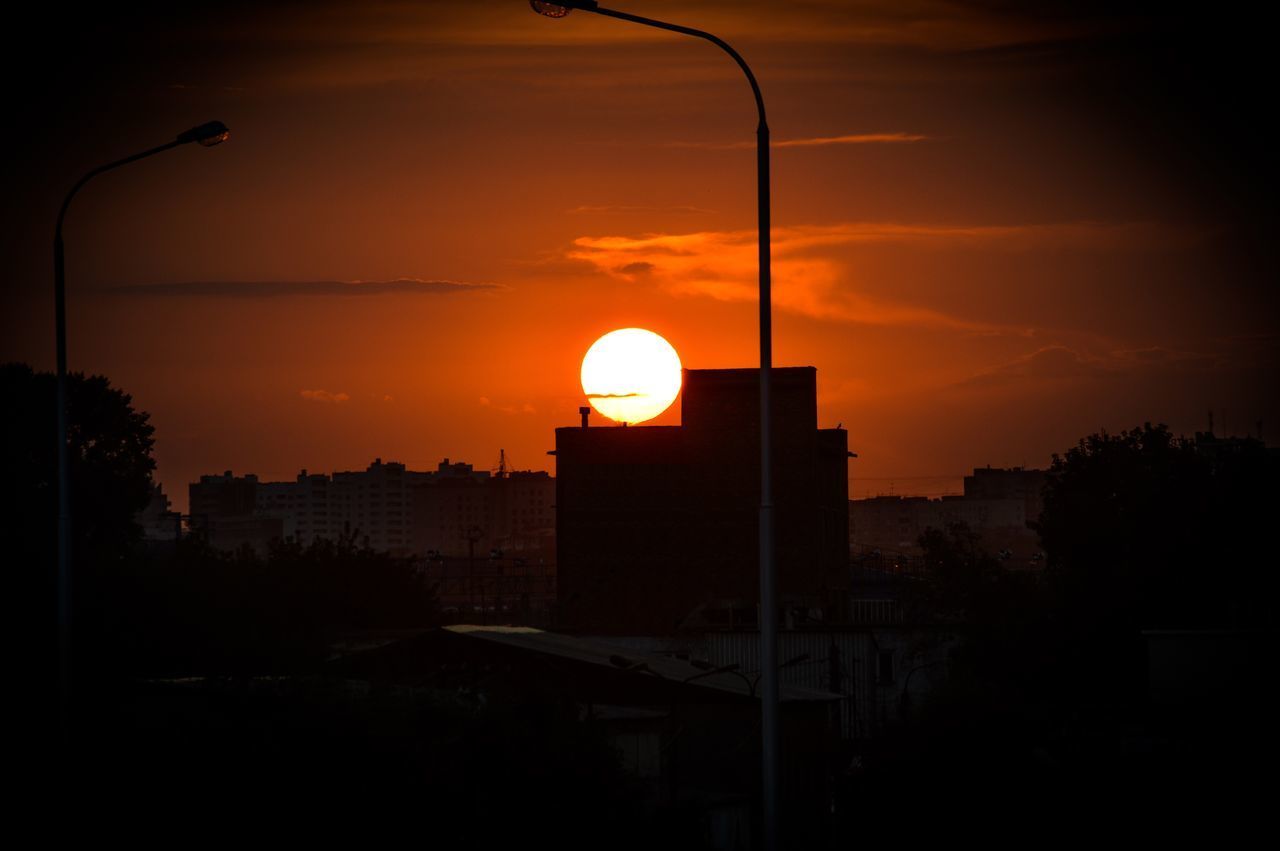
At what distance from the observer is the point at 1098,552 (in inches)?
2675

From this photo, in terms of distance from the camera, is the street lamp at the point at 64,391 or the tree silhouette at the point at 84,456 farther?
the tree silhouette at the point at 84,456

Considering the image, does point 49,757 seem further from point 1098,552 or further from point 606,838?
point 1098,552

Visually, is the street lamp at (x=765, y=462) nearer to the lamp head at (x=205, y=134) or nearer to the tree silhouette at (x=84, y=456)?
the lamp head at (x=205, y=134)

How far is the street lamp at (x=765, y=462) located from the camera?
15.5 metres

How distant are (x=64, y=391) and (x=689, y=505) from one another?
48689mm

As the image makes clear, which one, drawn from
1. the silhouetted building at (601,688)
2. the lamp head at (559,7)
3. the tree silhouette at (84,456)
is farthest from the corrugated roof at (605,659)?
the tree silhouette at (84,456)

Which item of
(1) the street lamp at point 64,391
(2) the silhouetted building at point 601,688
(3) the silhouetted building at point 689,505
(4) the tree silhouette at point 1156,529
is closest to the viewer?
(2) the silhouetted building at point 601,688

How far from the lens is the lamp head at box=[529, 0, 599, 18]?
16062mm

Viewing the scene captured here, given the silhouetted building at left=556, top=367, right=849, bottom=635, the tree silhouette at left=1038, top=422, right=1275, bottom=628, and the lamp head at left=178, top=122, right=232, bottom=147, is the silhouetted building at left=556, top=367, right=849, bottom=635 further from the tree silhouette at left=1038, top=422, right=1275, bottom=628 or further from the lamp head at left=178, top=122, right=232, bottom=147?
the lamp head at left=178, top=122, right=232, bottom=147

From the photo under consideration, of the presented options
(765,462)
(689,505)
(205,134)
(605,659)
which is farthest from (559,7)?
(689,505)

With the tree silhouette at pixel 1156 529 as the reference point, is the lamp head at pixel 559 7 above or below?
above

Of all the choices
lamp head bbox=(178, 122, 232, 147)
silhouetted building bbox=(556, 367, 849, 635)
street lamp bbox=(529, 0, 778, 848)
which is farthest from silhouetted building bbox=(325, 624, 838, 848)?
silhouetted building bbox=(556, 367, 849, 635)

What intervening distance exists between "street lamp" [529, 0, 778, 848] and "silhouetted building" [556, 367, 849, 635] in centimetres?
5215

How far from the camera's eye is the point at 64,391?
2289 cm
